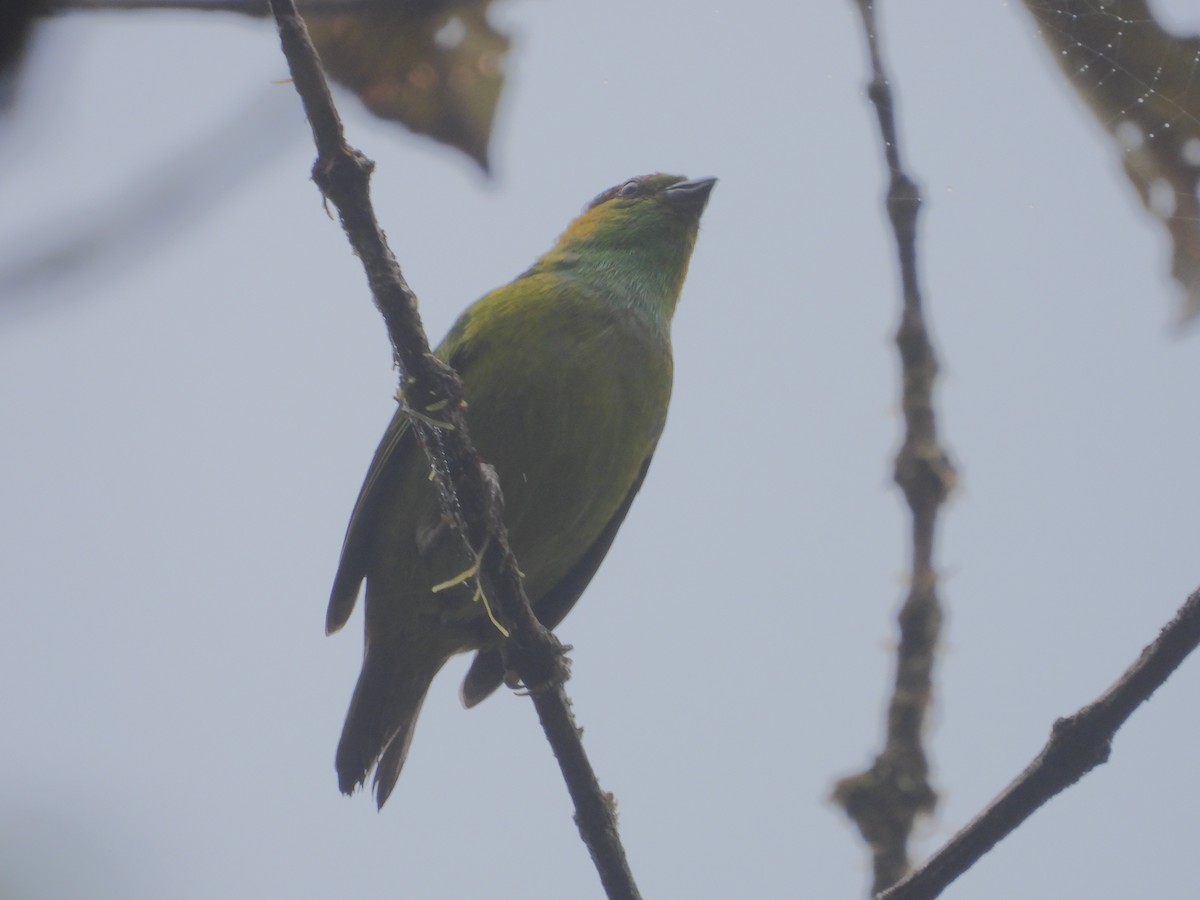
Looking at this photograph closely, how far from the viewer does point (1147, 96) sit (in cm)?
211

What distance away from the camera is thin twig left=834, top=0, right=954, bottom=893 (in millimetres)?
2221

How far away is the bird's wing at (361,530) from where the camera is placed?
12.1ft

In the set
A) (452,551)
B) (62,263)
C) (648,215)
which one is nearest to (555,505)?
(452,551)

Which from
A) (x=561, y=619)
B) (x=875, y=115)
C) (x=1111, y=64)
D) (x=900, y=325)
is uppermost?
(x=1111, y=64)

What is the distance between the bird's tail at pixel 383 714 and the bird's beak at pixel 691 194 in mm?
1814

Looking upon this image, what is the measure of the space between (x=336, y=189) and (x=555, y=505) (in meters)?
1.44

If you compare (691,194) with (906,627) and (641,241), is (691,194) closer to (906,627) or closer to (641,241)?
(641,241)

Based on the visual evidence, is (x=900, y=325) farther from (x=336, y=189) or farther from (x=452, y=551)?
(x=452, y=551)

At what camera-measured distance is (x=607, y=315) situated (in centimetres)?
380

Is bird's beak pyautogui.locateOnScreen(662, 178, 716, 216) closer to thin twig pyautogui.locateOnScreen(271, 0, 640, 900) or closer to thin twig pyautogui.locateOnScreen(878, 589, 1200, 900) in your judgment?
thin twig pyautogui.locateOnScreen(271, 0, 640, 900)

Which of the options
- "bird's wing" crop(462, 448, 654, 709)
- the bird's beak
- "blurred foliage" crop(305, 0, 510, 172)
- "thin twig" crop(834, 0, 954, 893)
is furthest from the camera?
the bird's beak

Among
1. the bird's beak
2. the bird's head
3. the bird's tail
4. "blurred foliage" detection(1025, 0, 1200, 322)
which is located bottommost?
the bird's tail

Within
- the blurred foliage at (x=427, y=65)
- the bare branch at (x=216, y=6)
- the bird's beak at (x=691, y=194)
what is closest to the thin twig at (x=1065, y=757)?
the blurred foliage at (x=427, y=65)

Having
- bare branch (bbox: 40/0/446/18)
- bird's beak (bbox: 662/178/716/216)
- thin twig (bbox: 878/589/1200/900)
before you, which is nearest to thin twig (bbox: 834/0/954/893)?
thin twig (bbox: 878/589/1200/900)
